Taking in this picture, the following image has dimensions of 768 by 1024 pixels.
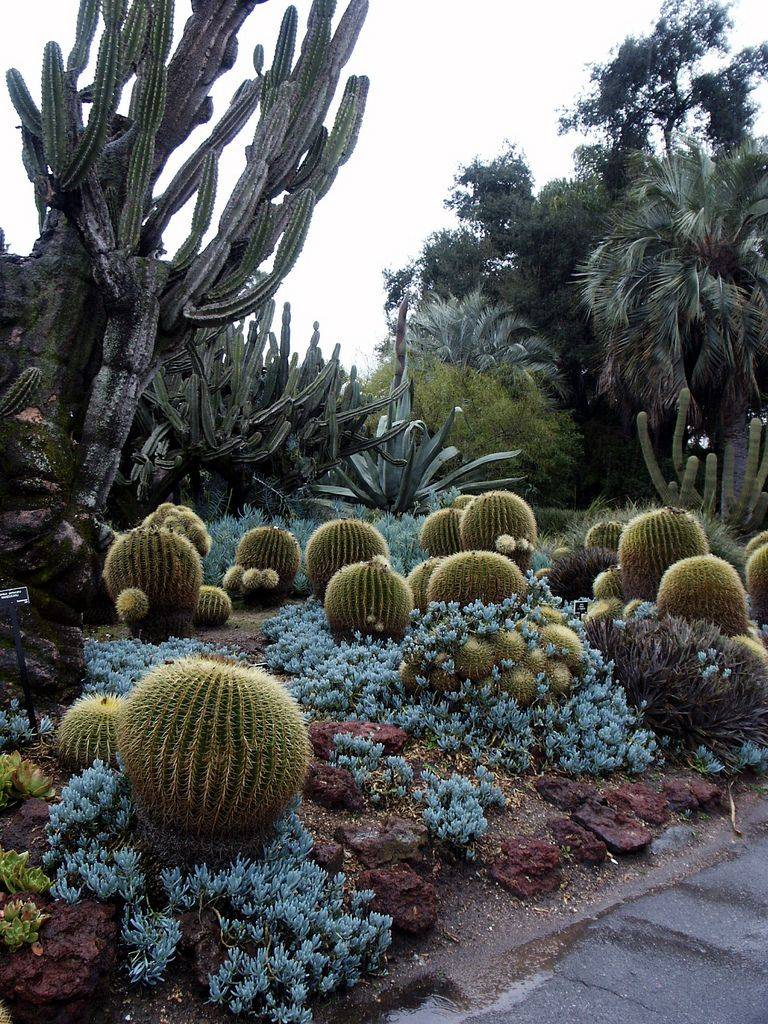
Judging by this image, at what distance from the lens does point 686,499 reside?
12.2 meters

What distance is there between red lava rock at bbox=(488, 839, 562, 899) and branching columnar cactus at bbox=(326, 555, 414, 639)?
211 centimetres

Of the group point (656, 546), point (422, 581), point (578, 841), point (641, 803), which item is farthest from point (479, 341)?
point (578, 841)

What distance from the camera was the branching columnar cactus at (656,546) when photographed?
237 inches

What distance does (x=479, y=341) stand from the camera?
25500mm

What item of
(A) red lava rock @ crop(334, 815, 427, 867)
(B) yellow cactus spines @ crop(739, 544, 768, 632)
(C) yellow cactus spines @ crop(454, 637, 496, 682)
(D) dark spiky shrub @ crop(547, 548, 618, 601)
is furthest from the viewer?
(D) dark spiky shrub @ crop(547, 548, 618, 601)

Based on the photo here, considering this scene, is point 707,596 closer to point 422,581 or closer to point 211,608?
point 422,581

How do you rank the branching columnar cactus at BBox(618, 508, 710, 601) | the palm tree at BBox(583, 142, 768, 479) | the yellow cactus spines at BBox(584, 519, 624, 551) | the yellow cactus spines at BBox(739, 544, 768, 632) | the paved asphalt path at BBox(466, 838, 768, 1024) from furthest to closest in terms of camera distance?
the palm tree at BBox(583, 142, 768, 479)
the yellow cactus spines at BBox(584, 519, 624, 551)
the yellow cactus spines at BBox(739, 544, 768, 632)
the branching columnar cactus at BBox(618, 508, 710, 601)
the paved asphalt path at BBox(466, 838, 768, 1024)

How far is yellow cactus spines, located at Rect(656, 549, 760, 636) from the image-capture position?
5430mm

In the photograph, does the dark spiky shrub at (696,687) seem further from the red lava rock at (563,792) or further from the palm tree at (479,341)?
the palm tree at (479,341)

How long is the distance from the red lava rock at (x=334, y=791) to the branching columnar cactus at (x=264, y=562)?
345 centimetres

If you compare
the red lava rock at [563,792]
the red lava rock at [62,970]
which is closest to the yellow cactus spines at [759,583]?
the red lava rock at [563,792]

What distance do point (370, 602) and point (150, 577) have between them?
4.57ft

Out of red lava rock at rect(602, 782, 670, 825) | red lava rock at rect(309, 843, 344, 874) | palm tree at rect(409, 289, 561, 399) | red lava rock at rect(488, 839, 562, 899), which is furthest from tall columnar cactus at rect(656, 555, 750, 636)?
palm tree at rect(409, 289, 561, 399)

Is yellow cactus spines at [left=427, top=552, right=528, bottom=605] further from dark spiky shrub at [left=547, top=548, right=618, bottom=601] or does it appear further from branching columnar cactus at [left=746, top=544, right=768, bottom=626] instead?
branching columnar cactus at [left=746, top=544, right=768, bottom=626]
